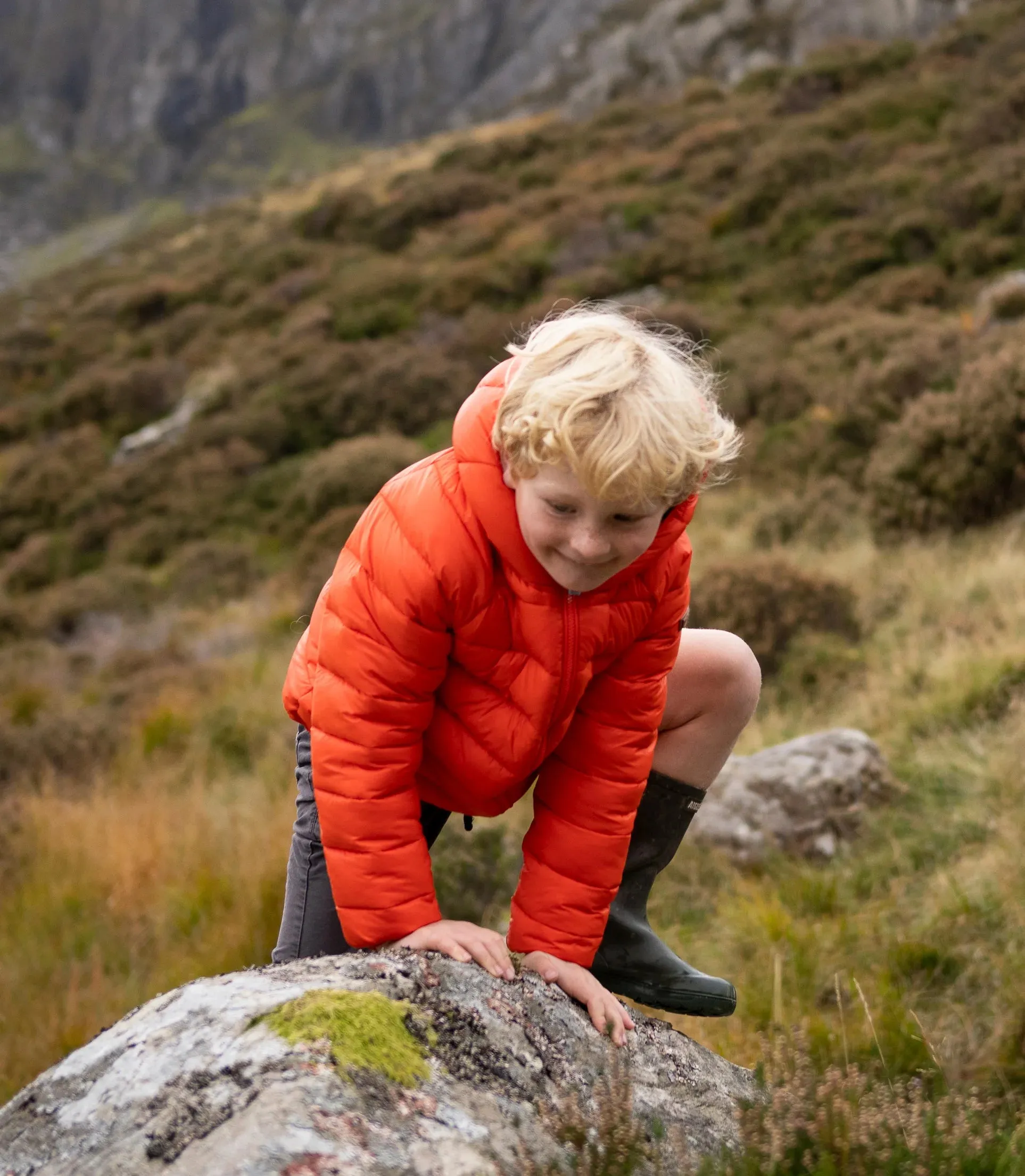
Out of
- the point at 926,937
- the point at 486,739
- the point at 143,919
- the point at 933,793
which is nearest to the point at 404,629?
the point at 486,739

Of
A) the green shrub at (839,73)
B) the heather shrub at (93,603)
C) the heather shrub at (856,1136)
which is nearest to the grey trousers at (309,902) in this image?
the heather shrub at (856,1136)

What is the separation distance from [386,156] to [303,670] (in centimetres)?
3468

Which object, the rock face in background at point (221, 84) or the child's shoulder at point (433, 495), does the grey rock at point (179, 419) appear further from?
the rock face in background at point (221, 84)

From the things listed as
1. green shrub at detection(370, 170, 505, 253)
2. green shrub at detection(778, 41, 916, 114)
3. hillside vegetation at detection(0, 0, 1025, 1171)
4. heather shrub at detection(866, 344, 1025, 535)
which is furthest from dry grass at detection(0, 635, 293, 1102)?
green shrub at detection(778, 41, 916, 114)

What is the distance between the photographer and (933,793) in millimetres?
3426

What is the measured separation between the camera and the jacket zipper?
1865 mm

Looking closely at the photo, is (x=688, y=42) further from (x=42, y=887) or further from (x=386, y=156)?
(x=42, y=887)

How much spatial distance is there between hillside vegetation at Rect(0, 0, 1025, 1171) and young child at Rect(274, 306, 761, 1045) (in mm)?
717

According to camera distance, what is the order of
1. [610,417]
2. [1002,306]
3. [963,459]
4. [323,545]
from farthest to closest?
[323,545] → [1002,306] → [963,459] → [610,417]

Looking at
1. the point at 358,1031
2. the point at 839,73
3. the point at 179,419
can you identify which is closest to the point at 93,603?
the point at 179,419

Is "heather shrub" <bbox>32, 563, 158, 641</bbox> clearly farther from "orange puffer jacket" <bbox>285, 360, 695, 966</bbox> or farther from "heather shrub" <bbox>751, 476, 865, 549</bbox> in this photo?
"orange puffer jacket" <bbox>285, 360, 695, 966</bbox>

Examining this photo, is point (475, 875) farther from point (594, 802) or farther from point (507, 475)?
point (507, 475)

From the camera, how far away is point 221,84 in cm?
9044

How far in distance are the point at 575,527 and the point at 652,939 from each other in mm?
1011
